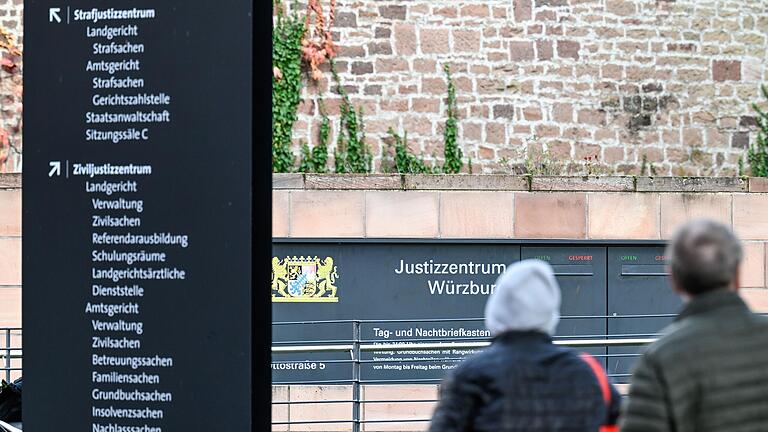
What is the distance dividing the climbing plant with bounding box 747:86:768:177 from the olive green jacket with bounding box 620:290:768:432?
12.9m

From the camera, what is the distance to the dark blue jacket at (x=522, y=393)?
3535mm

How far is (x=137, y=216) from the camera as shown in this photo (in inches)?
169

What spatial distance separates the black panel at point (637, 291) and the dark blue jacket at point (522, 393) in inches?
393

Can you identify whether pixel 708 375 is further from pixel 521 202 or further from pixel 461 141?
pixel 461 141

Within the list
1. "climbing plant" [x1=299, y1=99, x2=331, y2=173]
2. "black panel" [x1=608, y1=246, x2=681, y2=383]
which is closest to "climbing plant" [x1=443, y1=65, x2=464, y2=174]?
"climbing plant" [x1=299, y1=99, x2=331, y2=173]

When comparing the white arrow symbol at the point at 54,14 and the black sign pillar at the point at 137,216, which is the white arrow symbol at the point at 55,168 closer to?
the black sign pillar at the point at 137,216

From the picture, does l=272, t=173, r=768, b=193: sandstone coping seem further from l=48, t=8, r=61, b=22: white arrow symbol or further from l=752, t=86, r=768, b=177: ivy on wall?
l=48, t=8, r=61, b=22: white arrow symbol

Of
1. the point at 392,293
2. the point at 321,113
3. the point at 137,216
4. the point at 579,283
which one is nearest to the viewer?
the point at 137,216

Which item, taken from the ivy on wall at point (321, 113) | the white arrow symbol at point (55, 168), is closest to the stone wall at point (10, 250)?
the ivy on wall at point (321, 113)

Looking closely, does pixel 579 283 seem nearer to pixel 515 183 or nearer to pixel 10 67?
pixel 515 183

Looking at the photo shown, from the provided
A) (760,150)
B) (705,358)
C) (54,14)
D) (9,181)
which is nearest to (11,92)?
(9,181)

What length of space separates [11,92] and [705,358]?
1340cm

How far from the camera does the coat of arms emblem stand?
524 inches

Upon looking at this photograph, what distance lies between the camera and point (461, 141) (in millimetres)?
15477
